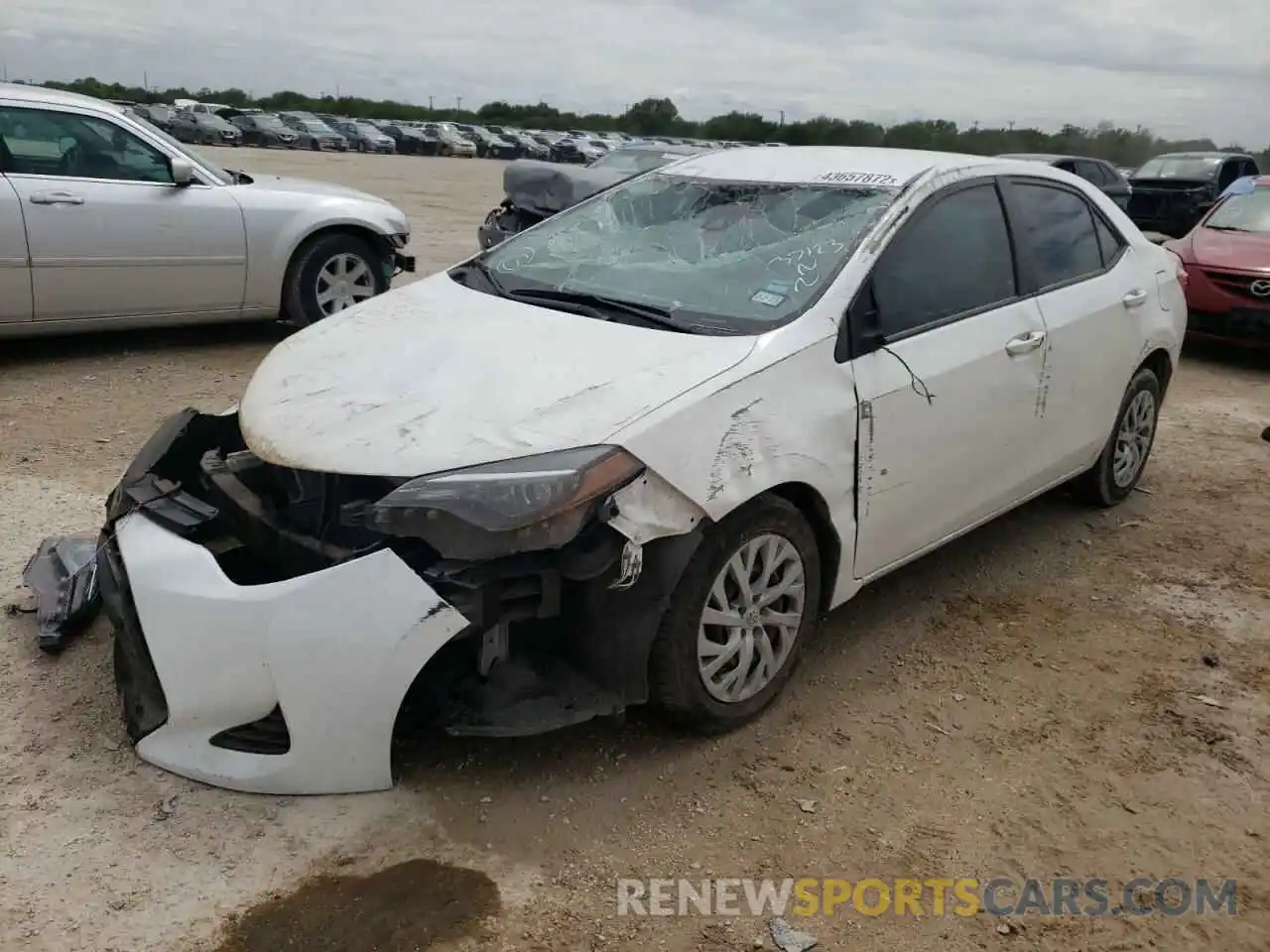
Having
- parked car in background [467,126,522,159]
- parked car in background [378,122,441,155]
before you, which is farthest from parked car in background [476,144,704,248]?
parked car in background [467,126,522,159]

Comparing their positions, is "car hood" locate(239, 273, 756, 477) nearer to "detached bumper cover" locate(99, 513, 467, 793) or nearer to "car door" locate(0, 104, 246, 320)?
"detached bumper cover" locate(99, 513, 467, 793)

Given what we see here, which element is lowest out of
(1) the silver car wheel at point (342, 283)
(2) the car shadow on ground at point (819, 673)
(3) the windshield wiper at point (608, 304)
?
(2) the car shadow on ground at point (819, 673)

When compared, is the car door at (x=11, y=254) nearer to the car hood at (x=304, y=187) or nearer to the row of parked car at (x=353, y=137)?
the car hood at (x=304, y=187)

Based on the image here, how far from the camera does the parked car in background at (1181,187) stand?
16891mm

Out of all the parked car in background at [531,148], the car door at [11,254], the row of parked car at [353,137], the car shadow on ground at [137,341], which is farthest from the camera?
the parked car in background at [531,148]

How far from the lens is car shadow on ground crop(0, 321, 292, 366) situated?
716cm

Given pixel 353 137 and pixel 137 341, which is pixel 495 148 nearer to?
pixel 353 137

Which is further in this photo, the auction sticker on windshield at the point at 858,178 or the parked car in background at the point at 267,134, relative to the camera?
the parked car in background at the point at 267,134

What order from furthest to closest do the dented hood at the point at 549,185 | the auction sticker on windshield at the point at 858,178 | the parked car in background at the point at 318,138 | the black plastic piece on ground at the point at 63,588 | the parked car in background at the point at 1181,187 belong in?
the parked car in background at the point at 318,138, the parked car in background at the point at 1181,187, the dented hood at the point at 549,185, the auction sticker on windshield at the point at 858,178, the black plastic piece on ground at the point at 63,588

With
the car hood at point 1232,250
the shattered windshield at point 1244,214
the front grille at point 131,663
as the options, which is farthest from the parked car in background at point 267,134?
the front grille at point 131,663

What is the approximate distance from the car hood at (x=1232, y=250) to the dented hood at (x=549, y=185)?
16.9ft

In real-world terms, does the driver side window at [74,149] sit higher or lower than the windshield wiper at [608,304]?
higher

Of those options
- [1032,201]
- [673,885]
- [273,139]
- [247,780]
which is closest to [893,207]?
[1032,201]

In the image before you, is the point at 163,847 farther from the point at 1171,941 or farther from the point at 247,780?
the point at 1171,941
